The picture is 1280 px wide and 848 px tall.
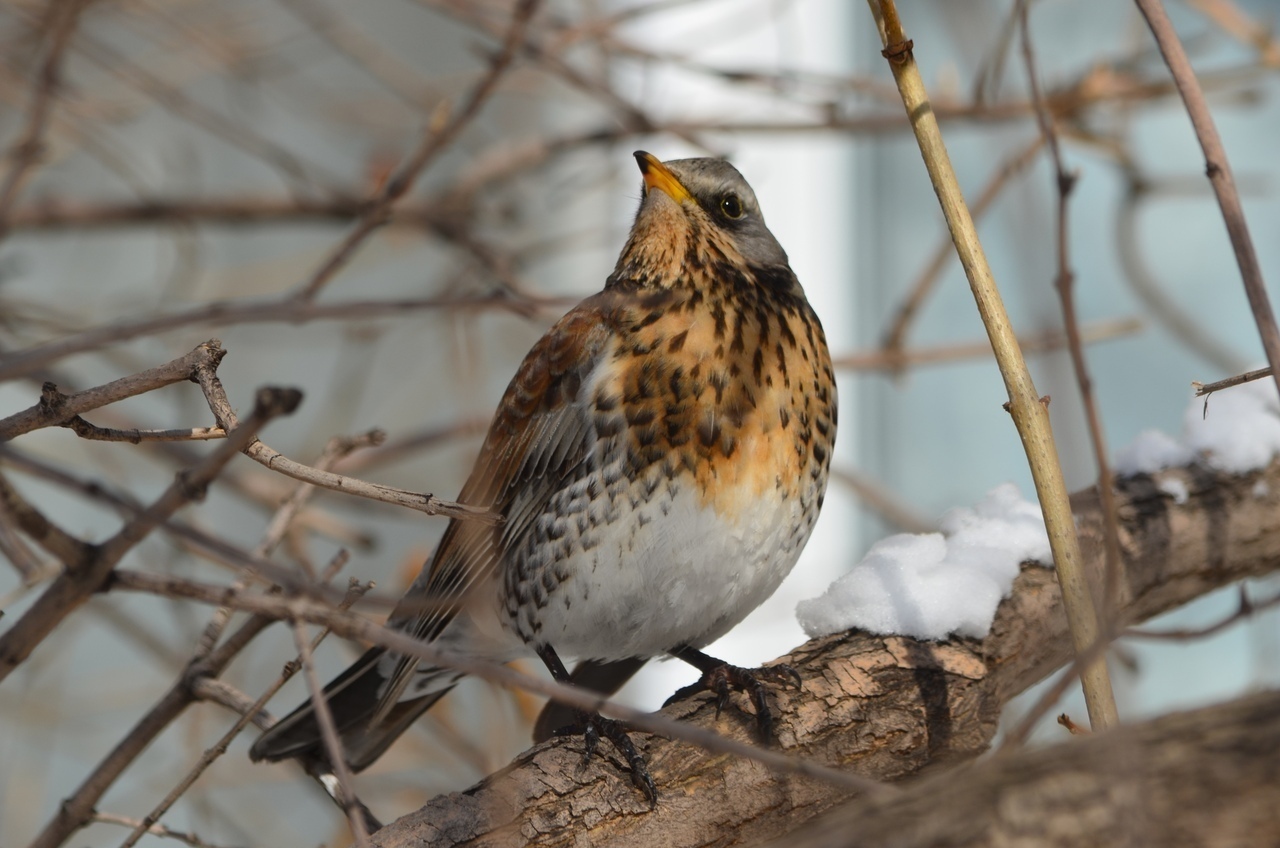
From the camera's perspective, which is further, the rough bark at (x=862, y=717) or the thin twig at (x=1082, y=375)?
the rough bark at (x=862, y=717)

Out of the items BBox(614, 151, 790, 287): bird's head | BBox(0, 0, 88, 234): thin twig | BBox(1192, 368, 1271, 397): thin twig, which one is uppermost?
BBox(0, 0, 88, 234): thin twig

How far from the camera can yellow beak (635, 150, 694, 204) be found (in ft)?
7.03

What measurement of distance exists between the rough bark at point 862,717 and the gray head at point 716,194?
76 centimetres

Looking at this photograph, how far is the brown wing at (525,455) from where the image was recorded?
2.05m

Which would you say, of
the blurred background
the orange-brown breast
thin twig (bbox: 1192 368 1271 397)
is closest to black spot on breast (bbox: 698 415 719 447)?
the orange-brown breast

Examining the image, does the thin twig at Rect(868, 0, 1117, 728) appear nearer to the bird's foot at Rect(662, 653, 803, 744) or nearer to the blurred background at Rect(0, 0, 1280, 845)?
the bird's foot at Rect(662, 653, 803, 744)

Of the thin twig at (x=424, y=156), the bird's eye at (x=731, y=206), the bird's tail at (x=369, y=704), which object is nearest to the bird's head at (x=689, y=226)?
the bird's eye at (x=731, y=206)

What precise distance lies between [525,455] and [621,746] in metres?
0.61

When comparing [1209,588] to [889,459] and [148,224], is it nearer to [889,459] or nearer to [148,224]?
[889,459]

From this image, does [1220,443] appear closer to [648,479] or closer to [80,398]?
[648,479]

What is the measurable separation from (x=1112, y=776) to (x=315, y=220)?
120 inches

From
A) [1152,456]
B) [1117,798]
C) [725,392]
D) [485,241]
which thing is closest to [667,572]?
[725,392]

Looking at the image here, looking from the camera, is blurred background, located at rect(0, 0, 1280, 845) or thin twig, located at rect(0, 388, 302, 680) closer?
thin twig, located at rect(0, 388, 302, 680)

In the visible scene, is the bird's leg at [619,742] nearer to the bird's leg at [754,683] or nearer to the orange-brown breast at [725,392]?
the bird's leg at [754,683]
